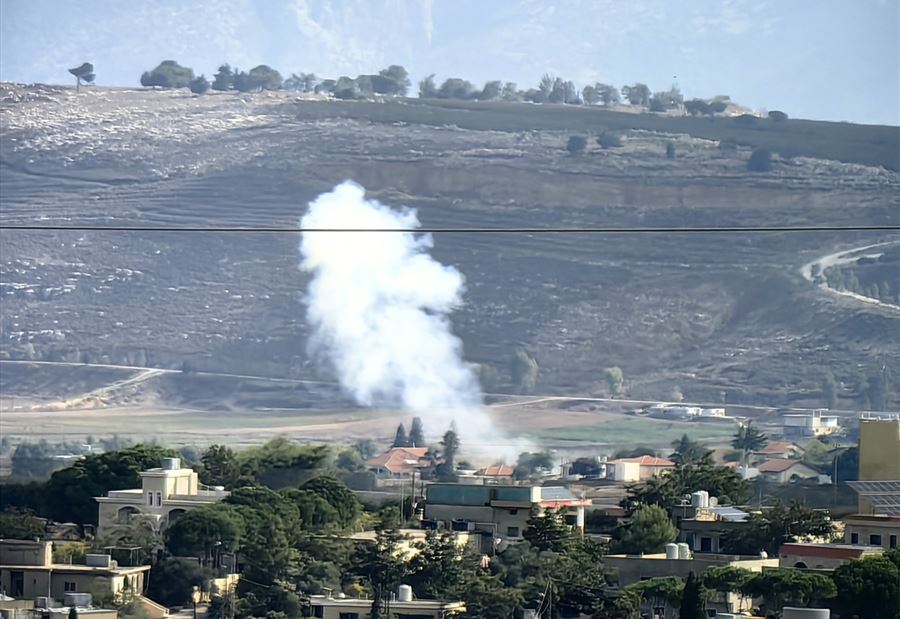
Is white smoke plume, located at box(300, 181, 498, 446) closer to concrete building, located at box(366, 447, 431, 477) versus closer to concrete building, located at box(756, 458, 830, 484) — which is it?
concrete building, located at box(366, 447, 431, 477)

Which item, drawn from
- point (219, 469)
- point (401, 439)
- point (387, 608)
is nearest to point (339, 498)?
point (219, 469)

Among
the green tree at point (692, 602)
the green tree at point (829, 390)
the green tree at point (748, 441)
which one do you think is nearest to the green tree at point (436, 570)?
the green tree at point (692, 602)

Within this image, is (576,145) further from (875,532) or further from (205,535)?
(205,535)

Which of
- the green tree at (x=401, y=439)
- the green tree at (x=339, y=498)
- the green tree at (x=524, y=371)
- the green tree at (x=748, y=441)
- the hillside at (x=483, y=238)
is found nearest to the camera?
the green tree at (x=339, y=498)

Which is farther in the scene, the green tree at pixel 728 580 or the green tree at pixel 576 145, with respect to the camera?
the green tree at pixel 576 145

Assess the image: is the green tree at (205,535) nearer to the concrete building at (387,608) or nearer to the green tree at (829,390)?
the concrete building at (387,608)

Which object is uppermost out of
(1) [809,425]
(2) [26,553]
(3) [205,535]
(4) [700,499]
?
(4) [700,499]
